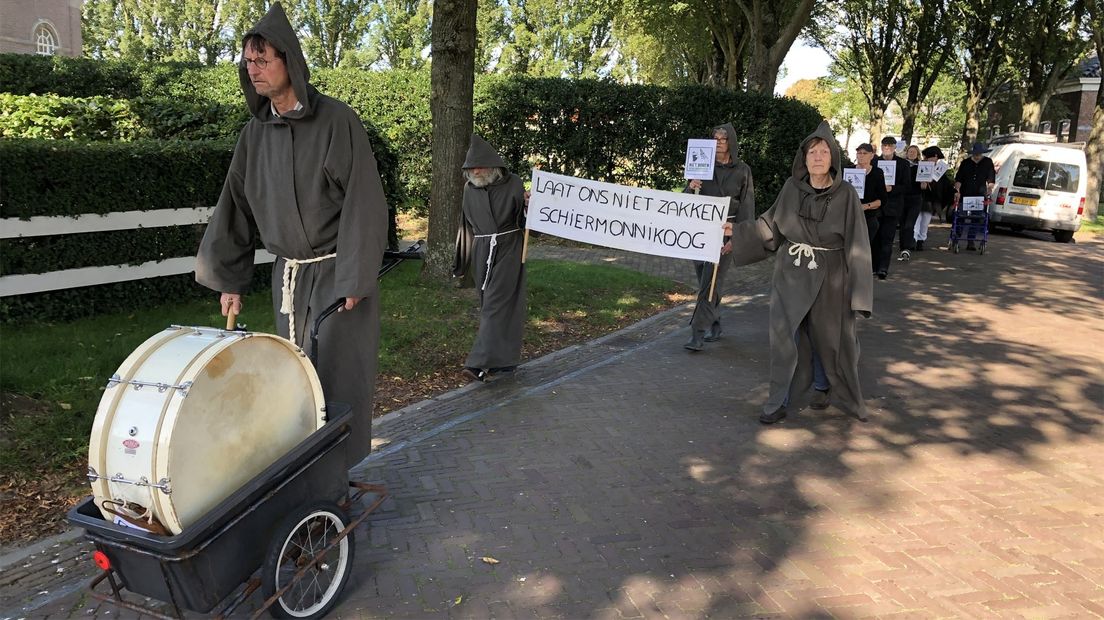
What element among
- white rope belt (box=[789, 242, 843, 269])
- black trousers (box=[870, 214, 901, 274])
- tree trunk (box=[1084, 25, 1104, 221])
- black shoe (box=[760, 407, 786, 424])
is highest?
tree trunk (box=[1084, 25, 1104, 221])

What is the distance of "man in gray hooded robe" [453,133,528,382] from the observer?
6652mm

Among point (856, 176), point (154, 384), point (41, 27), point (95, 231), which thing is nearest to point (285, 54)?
point (154, 384)

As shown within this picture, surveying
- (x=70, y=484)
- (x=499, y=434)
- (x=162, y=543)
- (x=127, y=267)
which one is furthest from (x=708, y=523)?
(x=127, y=267)

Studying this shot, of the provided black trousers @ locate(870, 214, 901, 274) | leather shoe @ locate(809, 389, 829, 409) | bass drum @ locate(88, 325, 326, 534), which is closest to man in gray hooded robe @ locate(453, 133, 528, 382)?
leather shoe @ locate(809, 389, 829, 409)

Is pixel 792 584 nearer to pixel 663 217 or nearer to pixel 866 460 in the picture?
pixel 866 460

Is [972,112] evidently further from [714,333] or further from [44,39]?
[44,39]

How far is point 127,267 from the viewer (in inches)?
287

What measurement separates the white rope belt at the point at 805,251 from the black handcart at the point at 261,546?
348 cm

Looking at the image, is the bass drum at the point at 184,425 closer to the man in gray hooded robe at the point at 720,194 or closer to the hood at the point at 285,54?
the hood at the point at 285,54

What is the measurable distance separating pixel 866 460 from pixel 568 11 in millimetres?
44609

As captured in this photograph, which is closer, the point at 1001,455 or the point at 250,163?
the point at 250,163

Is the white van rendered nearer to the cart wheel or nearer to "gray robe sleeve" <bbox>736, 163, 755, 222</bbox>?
"gray robe sleeve" <bbox>736, 163, 755, 222</bbox>

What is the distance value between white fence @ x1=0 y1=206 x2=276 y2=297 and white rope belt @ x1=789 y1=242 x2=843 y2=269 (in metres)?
5.61

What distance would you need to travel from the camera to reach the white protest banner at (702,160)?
8094mm
